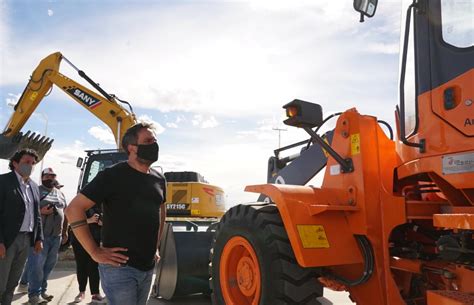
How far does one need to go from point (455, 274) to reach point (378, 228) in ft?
2.04

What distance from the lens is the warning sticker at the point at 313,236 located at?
325cm

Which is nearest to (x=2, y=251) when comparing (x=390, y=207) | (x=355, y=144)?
(x=355, y=144)

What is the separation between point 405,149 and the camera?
3.21 meters

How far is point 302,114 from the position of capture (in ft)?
11.5

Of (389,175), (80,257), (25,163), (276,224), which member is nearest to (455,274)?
(389,175)

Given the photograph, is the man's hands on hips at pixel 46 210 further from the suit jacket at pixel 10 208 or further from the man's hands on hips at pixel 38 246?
the suit jacket at pixel 10 208

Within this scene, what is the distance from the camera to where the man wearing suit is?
4582 mm

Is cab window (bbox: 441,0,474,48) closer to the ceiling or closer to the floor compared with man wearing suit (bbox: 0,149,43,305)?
closer to the ceiling

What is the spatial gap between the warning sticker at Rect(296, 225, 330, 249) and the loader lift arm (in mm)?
7512

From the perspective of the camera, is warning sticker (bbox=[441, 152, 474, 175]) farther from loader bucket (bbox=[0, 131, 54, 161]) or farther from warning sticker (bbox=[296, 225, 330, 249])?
loader bucket (bbox=[0, 131, 54, 161])

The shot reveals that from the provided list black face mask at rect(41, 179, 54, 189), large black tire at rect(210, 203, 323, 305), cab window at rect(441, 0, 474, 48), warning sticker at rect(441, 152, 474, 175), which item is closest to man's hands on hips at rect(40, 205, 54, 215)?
black face mask at rect(41, 179, 54, 189)

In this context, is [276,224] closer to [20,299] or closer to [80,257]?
[80,257]

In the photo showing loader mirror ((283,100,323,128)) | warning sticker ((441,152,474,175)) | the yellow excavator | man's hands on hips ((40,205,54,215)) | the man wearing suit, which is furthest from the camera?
the yellow excavator

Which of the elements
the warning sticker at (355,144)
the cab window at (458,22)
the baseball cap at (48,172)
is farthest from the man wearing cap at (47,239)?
the cab window at (458,22)
